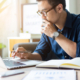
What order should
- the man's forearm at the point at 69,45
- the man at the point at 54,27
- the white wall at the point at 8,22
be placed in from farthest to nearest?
the white wall at the point at 8,22
the man at the point at 54,27
the man's forearm at the point at 69,45

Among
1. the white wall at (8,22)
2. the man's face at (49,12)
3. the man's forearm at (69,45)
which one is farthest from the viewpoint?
the white wall at (8,22)

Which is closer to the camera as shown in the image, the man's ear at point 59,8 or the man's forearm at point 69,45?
the man's forearm at point 69,45

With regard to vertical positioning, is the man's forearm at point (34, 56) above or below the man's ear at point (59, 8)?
below

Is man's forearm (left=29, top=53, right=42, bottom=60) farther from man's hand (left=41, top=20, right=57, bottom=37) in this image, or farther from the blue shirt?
man's hand (left=41, top=20, right=57, bottom=37)

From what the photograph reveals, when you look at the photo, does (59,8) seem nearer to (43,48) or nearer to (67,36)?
(67,36)

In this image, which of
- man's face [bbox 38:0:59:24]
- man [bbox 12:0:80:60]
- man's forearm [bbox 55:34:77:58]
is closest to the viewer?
man's forearm [bbox 55:34:77:58]

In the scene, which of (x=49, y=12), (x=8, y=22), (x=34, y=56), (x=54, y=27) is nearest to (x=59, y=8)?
(x=49, y=12)

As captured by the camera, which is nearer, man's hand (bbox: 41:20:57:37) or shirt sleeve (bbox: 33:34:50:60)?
man's hand (bbox: 41:20:57:37)

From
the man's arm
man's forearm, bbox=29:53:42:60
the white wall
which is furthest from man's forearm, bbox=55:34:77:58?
the white wall

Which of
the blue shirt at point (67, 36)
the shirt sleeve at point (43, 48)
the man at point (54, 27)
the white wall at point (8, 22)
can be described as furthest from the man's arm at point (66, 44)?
the white wall at point (8, 22)

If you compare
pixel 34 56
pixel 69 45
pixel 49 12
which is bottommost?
pixel 34 56

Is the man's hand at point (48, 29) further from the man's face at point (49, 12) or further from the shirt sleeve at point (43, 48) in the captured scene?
the shirt sleeve at point (43, 48)

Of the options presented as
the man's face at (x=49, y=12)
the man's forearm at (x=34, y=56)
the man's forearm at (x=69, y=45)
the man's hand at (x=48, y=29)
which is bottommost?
the man's forearm at (x=34, y=56)

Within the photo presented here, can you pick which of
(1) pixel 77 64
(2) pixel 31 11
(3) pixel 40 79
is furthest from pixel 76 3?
(3) pixel 40 79
